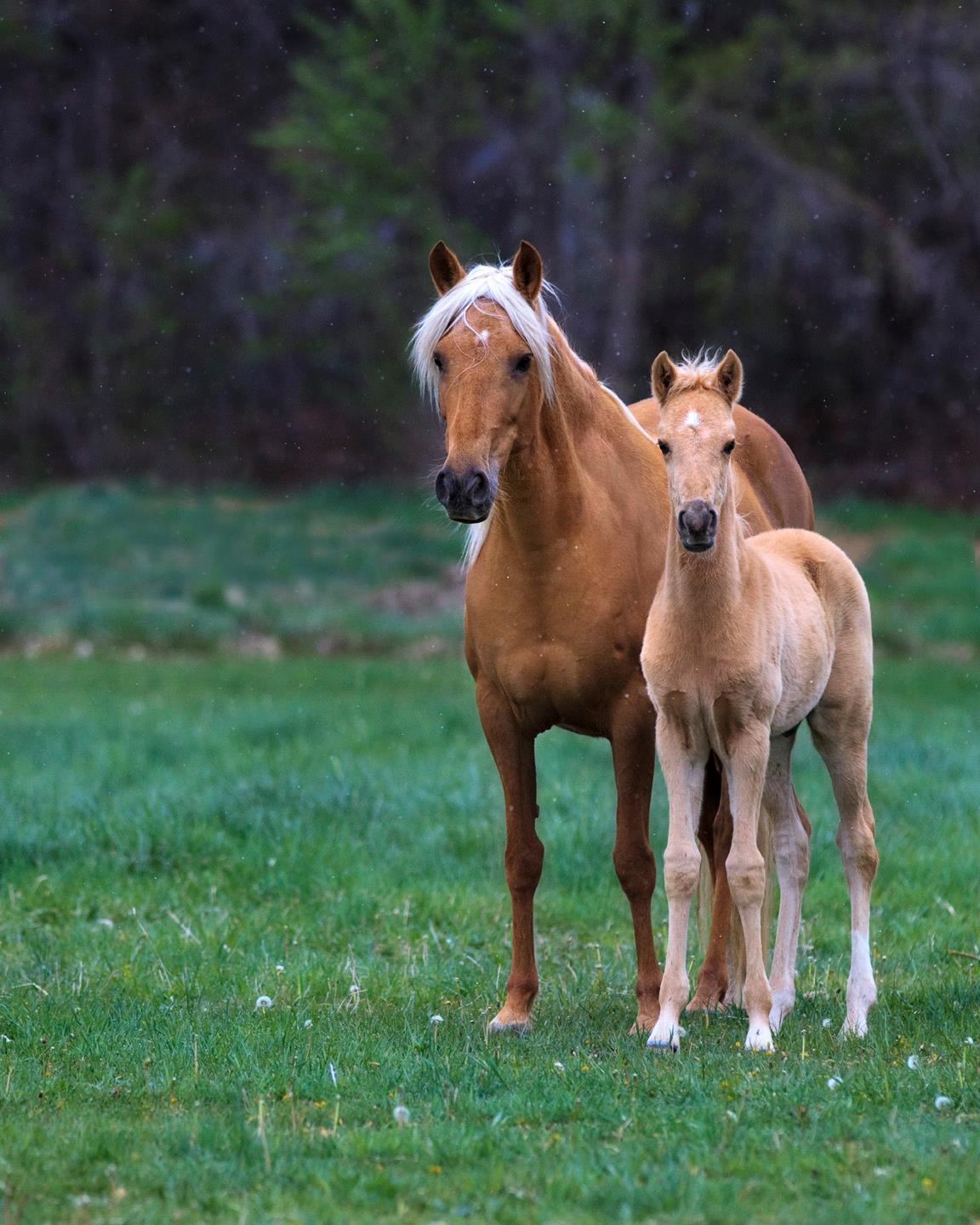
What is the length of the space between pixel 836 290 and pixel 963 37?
3771 millimetres

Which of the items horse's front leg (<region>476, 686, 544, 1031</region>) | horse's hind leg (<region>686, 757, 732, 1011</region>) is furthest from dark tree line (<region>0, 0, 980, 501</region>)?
horse's front leg (<region>476, 686, 544, 1031</region>)

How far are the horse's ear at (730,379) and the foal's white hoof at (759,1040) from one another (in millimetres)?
1914

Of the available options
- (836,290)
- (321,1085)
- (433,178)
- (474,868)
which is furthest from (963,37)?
(321,1085)

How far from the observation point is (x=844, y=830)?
224 inches

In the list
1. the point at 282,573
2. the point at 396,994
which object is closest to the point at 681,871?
the point at 396,994

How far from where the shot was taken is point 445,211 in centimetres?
2475

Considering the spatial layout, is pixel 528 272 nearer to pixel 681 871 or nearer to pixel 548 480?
pixel 548 480

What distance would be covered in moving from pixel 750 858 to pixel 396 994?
5.20ft

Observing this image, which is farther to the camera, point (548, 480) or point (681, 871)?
point (548, 480)

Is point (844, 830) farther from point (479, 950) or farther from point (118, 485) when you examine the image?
point (118, 485)

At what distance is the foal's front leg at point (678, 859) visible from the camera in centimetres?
502

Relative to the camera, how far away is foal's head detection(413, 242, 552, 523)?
205 inches

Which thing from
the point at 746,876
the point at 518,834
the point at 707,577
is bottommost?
the point at 518,834

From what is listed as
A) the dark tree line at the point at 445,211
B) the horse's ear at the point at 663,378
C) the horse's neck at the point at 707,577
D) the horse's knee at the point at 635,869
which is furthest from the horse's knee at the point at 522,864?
the dark tree line at the point at 445,211
